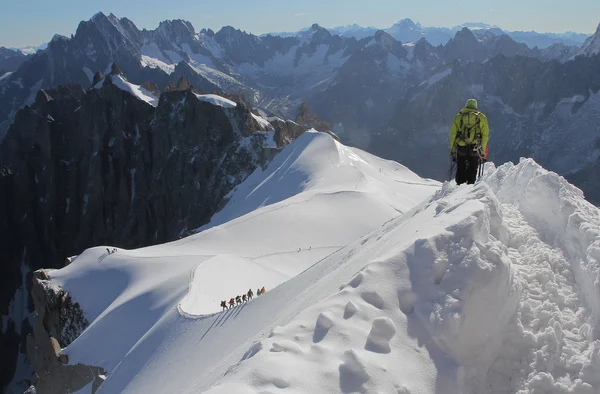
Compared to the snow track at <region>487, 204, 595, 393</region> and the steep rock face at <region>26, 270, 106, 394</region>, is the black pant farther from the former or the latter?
the steep rock face at <region>26, 270, 106, 394</region>

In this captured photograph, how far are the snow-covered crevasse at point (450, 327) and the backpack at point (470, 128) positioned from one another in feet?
16.5

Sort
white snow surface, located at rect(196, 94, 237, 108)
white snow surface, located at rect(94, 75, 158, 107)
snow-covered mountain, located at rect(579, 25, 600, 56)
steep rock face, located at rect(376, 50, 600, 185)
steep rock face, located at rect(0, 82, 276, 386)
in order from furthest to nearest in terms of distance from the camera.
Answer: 1. snow-covered mountain, located at rect(579, 25, 600, 56)
2. steep rock face, located at rect(376, 50, 600, 185)
3. white snow surface, located at rect(94, 75, 158, 107)
4. white snow surface, located at rect(196, 94, 237, 108)
5. steep rock face, located at rect(0, 82, 276, 386)

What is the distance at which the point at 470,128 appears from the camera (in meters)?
14.6

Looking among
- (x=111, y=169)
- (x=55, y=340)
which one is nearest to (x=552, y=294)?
(x=55, y=340)

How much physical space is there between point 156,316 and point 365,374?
1991 cm

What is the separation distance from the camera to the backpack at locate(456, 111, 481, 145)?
14398 millimetres

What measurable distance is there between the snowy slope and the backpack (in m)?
8.57

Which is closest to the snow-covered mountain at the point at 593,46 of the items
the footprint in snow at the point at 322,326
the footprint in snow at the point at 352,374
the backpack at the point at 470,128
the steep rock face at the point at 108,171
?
the steep rock face at the point at 108,171

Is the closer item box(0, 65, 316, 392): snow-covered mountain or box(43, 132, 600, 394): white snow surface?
box(43, 132, 600, 394): white snow surface

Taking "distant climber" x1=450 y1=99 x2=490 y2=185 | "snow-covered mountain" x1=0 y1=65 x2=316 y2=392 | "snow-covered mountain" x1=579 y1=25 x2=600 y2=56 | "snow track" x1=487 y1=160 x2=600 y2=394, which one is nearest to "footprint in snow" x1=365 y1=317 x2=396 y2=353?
"snow track" x1=487 y1=160 x2=600 y2=394

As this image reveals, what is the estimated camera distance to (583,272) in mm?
9148

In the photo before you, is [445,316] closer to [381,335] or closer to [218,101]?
[381,335]

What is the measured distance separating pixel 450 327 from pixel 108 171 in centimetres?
9690

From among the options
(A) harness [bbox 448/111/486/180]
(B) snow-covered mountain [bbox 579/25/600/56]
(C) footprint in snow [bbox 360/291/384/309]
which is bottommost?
(C) footprint in snow [bbox 360/291/384/309]
